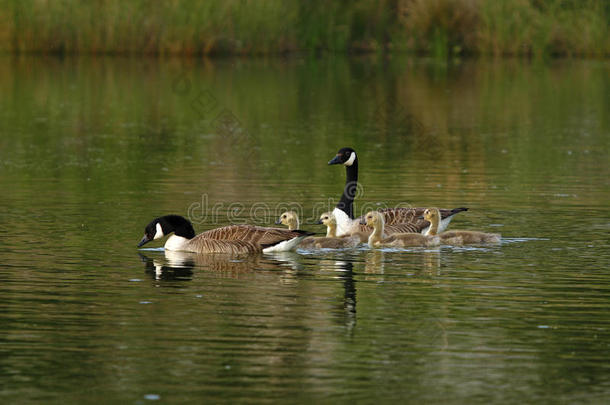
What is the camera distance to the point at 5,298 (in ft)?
40.0

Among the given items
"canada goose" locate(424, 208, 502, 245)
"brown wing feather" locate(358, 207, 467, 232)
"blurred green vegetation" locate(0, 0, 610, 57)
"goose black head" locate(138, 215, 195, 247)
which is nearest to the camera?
"goose black head" locate(138, 215, 195, 247)

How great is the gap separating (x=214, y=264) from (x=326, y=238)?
6.21 ft

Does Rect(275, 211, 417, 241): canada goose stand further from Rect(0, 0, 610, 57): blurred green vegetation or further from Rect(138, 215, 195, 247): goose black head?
Rect(0, 0, 610, 57): blurred green vegetation

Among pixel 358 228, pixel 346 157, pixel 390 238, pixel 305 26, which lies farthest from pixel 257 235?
pixel 305 26

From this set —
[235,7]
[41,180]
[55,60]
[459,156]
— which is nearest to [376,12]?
[235,7]

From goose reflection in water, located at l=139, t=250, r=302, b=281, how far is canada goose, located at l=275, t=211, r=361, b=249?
540mm

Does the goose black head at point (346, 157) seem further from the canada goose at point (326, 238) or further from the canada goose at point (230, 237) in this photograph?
the canada goose at point (230, 237)

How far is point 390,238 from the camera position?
1596 cm

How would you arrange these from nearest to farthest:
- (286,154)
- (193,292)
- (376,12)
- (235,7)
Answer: (193,292), (286,154), (235,7), (376,12)

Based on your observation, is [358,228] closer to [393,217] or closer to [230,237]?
[393,217]

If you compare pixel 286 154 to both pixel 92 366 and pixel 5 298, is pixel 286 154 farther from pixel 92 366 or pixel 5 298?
pixel 92 366

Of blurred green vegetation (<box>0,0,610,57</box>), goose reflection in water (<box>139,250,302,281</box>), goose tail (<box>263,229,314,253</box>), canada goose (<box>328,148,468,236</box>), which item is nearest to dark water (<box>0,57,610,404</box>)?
goose reflection in water (<box>139,250,302,281</box>)

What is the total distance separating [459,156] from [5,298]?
50.6ft

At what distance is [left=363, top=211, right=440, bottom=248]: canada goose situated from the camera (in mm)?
15875
